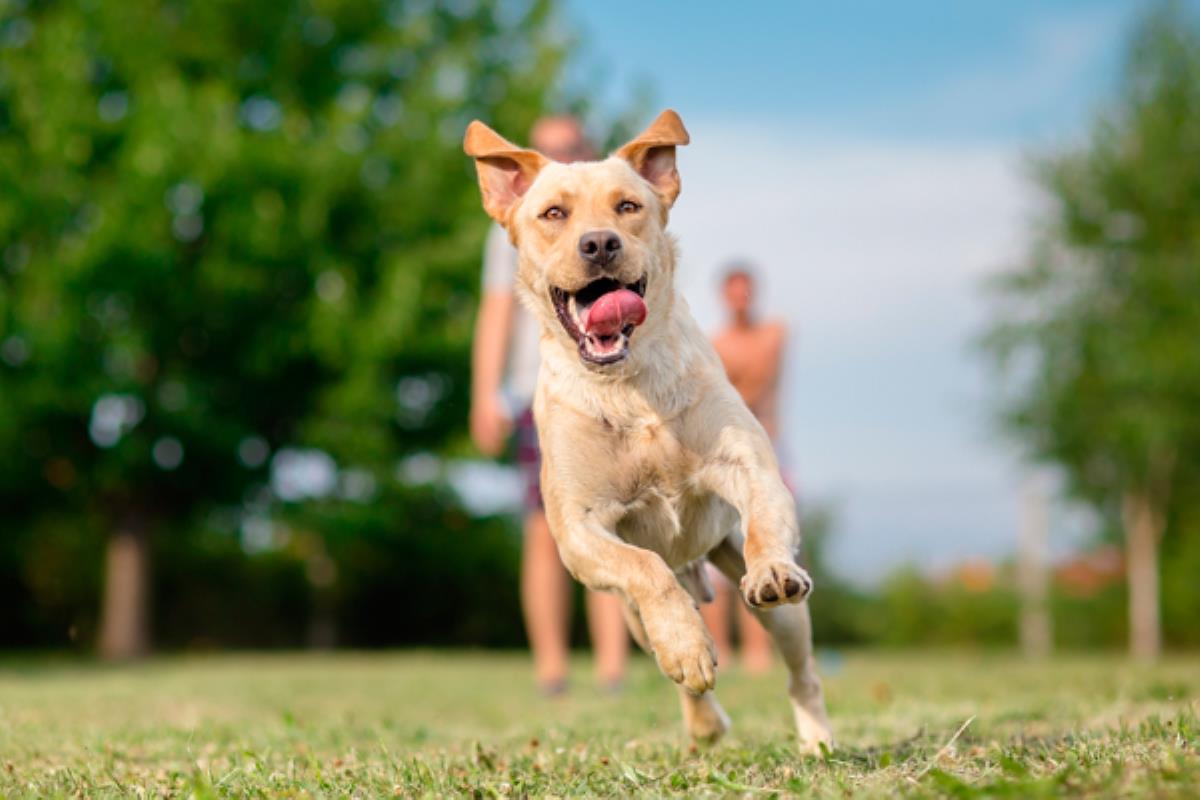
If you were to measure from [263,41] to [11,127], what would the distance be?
3461 mm

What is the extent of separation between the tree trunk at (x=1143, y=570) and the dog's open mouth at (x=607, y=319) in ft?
51.2

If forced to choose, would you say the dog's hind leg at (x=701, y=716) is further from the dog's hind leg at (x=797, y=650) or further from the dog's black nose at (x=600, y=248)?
the dog's black nose at (x=600, y=248)

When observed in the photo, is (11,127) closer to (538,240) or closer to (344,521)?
(344,521)

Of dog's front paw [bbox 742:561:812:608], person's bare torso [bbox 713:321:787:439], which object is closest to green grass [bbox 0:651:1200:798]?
dog's front paw [bbox 742:561:812:608]

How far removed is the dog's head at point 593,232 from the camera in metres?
3.65

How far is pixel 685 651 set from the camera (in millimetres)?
→ 3127

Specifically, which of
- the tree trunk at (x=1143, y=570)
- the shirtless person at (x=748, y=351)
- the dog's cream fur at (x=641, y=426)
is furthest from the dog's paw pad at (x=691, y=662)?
the tree trunk at (x=1143, y=570)

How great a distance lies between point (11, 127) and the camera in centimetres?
1645

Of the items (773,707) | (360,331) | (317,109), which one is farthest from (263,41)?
(773,707)

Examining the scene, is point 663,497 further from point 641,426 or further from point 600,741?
point 600,741

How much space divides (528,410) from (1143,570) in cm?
1391

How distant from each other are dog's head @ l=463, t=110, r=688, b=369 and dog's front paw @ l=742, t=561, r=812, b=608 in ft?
2.48

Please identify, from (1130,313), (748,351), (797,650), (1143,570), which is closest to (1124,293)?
(1130,313)

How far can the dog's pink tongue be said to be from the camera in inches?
143
